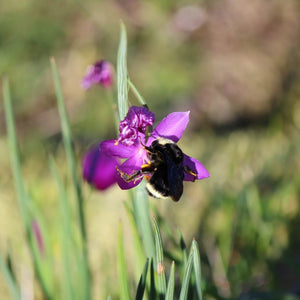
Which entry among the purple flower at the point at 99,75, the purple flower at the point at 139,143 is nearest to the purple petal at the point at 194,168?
the purple flower at the point at 139,143

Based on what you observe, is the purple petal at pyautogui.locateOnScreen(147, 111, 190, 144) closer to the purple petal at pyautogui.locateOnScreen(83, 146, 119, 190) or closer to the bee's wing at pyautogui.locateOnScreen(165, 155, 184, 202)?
the bee's wing at pyautogui.locateOnScreen(165, 155, 184, 202)

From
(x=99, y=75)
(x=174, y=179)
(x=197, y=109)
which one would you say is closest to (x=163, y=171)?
(x=174, y=179)

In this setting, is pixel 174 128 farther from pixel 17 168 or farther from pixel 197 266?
pixel 17 168

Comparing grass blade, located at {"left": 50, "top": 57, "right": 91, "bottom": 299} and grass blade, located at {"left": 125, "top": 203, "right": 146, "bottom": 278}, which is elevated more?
grass blade, located at {"left": 50, "top": 57, "right": 91, "bottom": 299}

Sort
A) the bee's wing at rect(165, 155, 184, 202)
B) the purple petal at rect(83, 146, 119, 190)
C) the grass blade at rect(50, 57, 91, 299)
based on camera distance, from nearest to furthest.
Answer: the bee's wing at rect(165, 155, 184, 202)
the grass blade at rect(50, 57, 91, 299)
the purple petal at rect(83, 146, 119, 190)

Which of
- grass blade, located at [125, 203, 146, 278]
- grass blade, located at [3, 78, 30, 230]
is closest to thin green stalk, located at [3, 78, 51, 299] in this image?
grass blade, located at [3, 78, 30, 230]

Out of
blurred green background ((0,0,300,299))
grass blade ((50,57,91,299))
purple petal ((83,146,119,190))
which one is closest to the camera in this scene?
grass blade ((50,57,91,299))

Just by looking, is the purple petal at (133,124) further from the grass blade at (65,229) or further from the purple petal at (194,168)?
the grass blade at (65,229)
